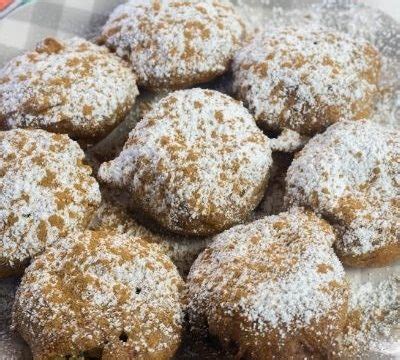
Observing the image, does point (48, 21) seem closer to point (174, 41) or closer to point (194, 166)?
point (174, 41)

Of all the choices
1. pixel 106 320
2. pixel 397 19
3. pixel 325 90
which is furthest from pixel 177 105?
pixel 397 19

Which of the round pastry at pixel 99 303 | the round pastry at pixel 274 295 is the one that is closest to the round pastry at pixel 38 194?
the round pastry at pixel 99 303

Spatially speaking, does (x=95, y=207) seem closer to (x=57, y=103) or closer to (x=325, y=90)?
(x=57, y=103)

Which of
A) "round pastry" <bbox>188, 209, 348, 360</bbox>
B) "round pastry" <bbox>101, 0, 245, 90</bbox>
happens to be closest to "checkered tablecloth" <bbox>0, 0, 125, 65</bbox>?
"round pastry" <bbox>101, 0, 245, 90</bbox>

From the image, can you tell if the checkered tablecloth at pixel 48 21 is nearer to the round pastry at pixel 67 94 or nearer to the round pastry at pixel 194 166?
the round pastry at pixel 67 94

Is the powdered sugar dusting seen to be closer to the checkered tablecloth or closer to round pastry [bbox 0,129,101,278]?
round pastry [bbox 0,129,101,278]
